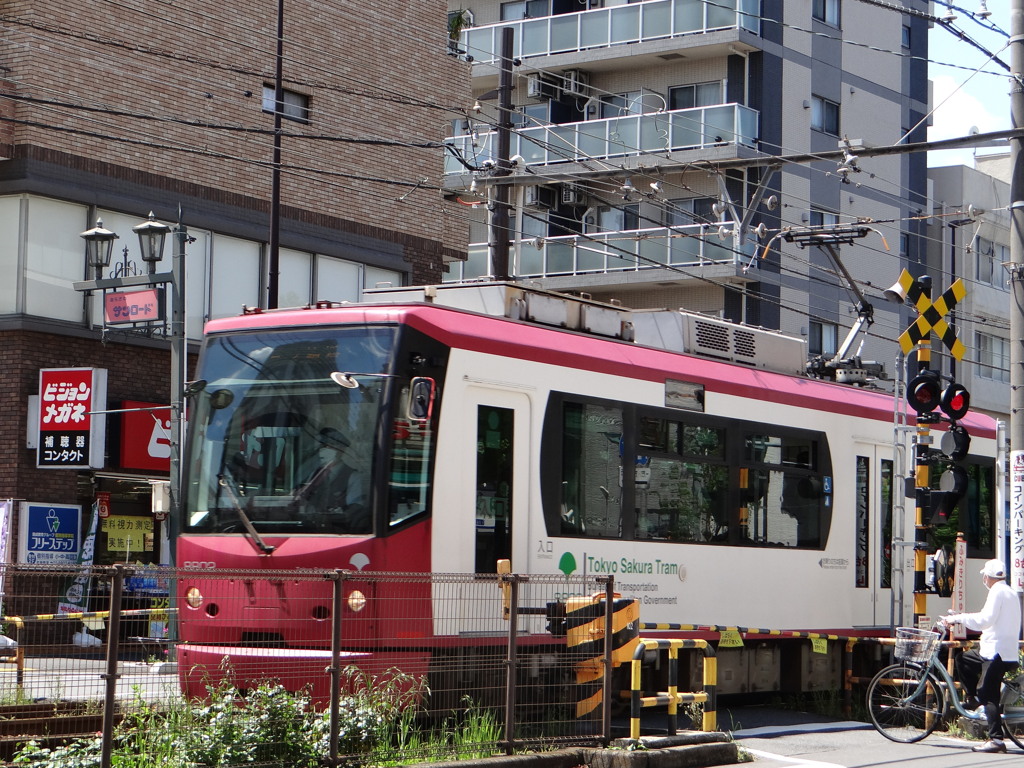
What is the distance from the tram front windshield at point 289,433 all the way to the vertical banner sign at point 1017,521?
701 cm

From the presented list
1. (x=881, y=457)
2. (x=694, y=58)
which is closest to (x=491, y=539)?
(x=881, y=457)

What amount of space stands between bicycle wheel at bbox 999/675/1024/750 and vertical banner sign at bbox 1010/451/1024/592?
1.59 meters

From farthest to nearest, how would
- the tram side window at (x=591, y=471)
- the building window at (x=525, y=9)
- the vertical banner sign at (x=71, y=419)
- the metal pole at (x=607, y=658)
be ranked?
1. the building window at (x=525, y=9)
2. the vertical banner sign at (x=71, y=419)
3. the tram side window at (x=591, y=471)
4. the metal pole at (x=607, y=658)

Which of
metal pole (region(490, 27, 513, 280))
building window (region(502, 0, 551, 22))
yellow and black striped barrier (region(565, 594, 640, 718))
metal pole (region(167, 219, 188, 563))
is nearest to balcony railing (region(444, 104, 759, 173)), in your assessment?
building window (region(502, 0, 551, 22))

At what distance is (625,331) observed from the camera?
49.9 ft

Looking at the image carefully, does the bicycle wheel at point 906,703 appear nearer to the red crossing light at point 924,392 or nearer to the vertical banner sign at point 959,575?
the red crossing light at point 924,392

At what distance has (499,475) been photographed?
12.5m

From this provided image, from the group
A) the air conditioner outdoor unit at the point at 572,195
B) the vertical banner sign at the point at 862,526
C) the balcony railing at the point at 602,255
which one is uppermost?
the air conditioner outdoor unit at the point at 572,195

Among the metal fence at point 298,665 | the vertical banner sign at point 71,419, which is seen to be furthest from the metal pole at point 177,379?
the metal fence at point 298,665

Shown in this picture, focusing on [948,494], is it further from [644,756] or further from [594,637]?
[644,756]

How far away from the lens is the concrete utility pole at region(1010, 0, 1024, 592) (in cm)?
1530

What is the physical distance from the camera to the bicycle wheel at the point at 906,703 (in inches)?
532

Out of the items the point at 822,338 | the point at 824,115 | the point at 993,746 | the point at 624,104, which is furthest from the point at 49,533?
the point at 824,115

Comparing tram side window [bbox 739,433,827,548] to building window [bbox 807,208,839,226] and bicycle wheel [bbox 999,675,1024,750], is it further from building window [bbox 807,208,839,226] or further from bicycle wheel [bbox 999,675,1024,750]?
building window [bbox 807,208,839,226]
